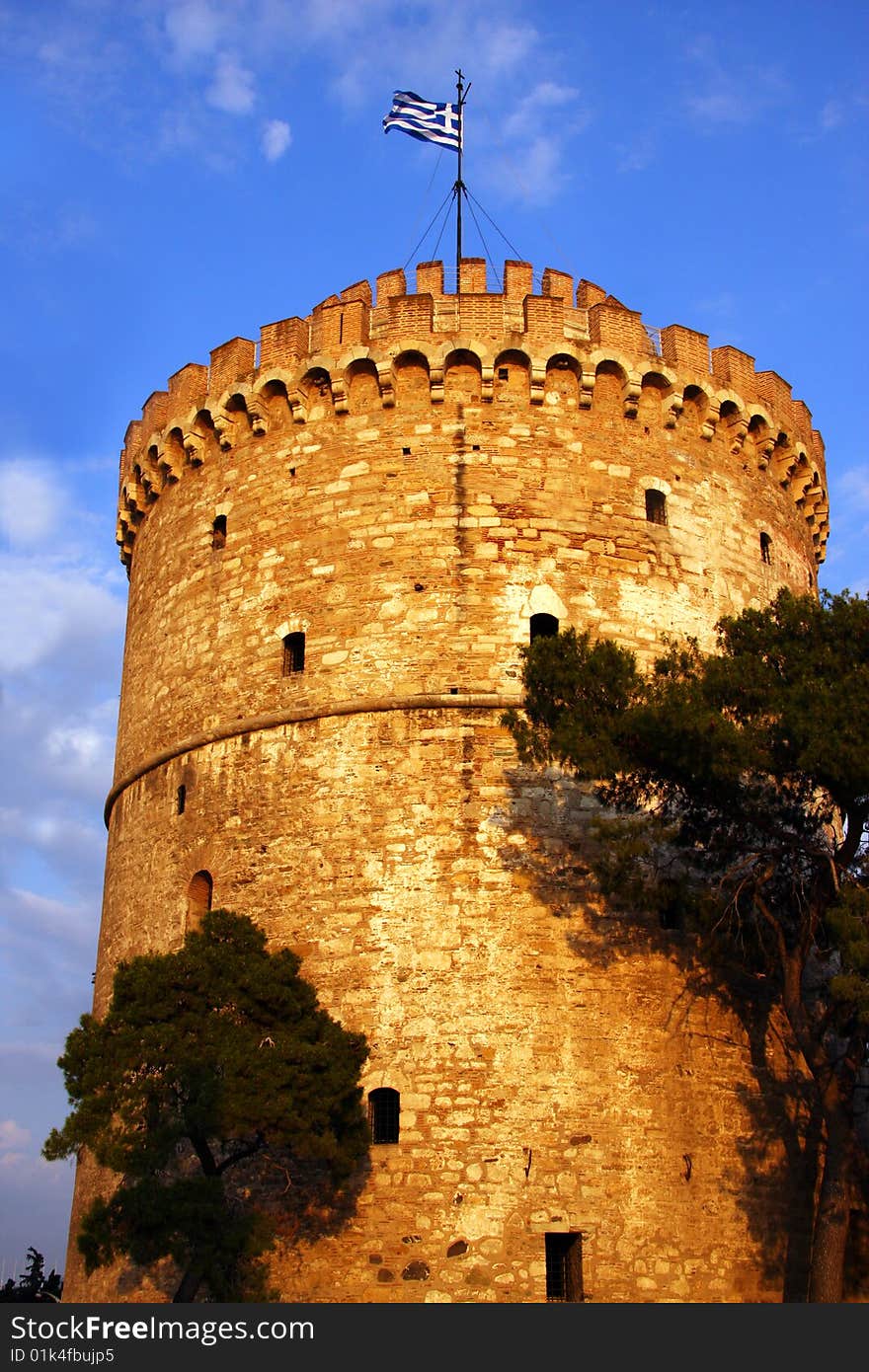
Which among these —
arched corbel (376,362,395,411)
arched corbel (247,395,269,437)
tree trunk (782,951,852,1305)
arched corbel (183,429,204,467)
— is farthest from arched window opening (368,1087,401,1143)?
arched corbel (183,429,204,467)

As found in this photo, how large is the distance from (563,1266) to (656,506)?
22.9 ft

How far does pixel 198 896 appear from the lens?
45.9ft

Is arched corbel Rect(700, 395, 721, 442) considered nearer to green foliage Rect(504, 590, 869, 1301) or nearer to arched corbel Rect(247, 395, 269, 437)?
green foliage Rect(504, 590, 869, 1301)

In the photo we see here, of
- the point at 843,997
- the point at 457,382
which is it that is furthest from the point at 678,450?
the point at 843,997

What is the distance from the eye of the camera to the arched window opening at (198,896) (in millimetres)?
13883

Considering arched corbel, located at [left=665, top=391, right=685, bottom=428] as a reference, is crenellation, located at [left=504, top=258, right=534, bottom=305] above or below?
above

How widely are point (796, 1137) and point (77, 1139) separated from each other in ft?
20.0

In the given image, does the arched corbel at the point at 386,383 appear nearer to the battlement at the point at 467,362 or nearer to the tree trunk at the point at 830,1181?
the battlement at the point at 467,362

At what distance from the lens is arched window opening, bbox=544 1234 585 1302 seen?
11.6 metres

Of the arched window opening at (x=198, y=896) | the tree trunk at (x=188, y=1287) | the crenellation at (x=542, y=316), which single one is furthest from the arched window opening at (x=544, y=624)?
the tree trunk at (x=188, y=1287)

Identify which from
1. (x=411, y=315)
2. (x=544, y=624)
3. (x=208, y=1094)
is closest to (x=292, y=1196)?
(x=208, y=1094)

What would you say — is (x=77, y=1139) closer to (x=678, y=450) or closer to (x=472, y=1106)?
(x=472, y=1106)

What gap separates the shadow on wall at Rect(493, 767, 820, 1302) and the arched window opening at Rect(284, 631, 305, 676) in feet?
7.62

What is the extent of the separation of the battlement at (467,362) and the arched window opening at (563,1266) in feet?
24.6
